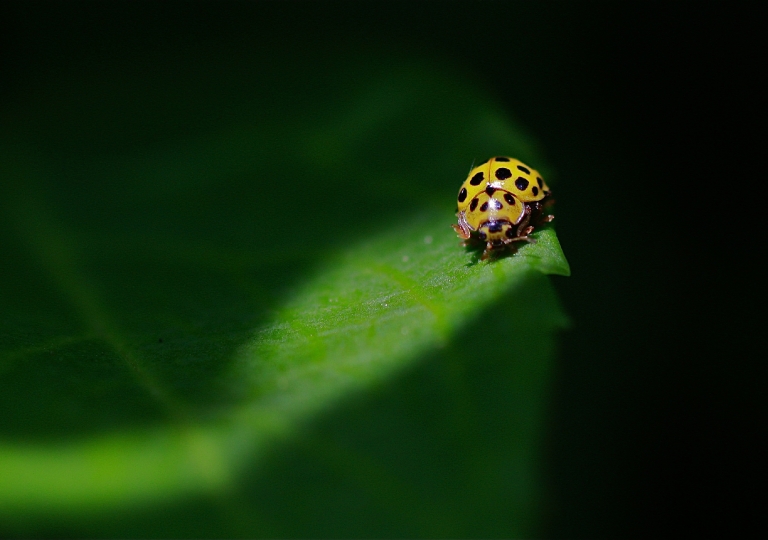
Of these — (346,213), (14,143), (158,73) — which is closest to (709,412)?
(346,213)

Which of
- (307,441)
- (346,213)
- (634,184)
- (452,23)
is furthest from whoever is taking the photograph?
(634,184)

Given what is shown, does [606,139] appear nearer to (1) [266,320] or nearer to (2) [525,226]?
(2) [525,226]

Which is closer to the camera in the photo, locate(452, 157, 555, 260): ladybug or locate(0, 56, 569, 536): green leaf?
locate(0, 56, 569, 536): green leaf

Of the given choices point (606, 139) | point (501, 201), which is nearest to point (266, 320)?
point (501, 201)

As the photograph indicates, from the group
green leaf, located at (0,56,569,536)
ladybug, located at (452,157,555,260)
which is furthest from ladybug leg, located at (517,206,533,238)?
green leaf, located at (0,56,569,536)

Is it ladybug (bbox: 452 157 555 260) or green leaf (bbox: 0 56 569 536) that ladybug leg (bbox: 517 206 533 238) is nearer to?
ladybug (bbox: 452 157 555 260)

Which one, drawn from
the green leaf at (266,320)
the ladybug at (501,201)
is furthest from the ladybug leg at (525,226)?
the green leaf at (266,320)

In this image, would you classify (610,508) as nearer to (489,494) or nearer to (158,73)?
(489,494)
